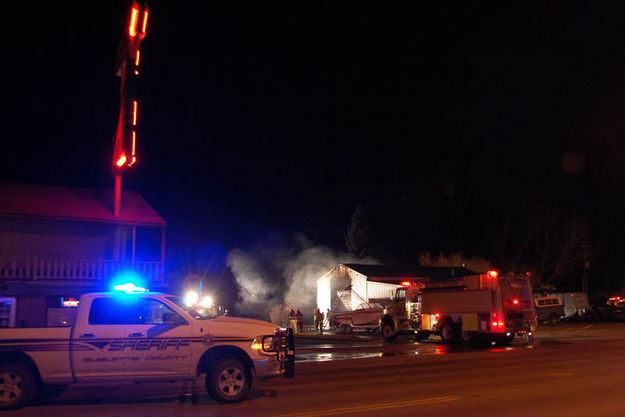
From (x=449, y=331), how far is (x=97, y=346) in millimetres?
17181

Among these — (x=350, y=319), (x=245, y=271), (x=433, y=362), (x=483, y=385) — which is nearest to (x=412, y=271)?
(x=350, y=319)

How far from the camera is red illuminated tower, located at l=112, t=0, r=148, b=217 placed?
846 inches

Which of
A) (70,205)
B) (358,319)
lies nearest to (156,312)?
(70,205)

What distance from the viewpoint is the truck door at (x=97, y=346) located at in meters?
9.71

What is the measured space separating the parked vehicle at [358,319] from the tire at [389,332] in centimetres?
570

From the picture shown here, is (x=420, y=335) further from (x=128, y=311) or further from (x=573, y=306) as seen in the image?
(x=573, y=306)

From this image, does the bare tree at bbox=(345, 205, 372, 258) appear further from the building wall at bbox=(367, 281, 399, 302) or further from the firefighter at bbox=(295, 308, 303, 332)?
the firefighter at bbox=(295, 308, 303, 332)

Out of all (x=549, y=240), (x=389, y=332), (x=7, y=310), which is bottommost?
(x=389, y=332)

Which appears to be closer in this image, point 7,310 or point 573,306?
point 7,310

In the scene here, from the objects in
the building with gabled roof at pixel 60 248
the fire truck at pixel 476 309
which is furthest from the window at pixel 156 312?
the fire truck at pixel 476 309

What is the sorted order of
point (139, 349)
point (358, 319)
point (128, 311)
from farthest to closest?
point (358, 319)
point (128, 311)
point (139, 349)

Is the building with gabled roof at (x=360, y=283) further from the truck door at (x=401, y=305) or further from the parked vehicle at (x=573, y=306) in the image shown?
the truck door at (x=401, y=305)

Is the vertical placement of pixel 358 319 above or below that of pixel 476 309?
below

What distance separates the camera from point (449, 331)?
24.2m
